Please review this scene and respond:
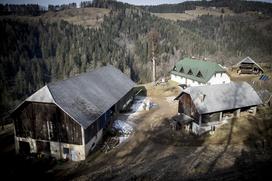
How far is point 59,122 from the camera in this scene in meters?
27.8

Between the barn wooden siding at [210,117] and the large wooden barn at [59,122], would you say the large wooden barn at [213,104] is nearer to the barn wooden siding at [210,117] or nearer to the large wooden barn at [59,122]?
the barn wooden siding at [210,117]

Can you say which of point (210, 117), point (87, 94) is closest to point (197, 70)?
point (210, 117)

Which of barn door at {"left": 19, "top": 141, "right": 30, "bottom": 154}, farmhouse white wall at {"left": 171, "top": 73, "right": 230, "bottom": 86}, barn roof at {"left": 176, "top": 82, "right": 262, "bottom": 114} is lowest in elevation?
barn door at {"left": 19, "top": 141, "right": 30, "bottom": 154}

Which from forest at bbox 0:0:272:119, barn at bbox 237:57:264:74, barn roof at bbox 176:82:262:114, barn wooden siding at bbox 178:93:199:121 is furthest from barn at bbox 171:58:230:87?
forest at bbox 0:0:272:119

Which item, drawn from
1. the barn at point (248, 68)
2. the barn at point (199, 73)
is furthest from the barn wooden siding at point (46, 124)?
the barn at point (248, 68)

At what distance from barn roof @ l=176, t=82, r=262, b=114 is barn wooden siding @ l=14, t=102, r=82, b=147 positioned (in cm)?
1683

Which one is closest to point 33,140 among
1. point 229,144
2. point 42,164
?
point 42,164

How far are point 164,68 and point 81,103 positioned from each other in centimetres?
8919

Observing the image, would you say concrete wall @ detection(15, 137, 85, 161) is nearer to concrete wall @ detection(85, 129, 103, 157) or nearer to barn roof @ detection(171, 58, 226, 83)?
concrete wall @ detection(85, 129, 103, 157)

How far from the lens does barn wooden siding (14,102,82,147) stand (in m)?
27.5

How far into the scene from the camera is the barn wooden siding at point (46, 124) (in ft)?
90.2

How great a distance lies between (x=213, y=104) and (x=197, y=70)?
25736mm

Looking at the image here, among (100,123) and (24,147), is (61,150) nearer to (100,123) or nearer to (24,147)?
(24,147)

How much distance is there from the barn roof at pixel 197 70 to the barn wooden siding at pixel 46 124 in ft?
115
